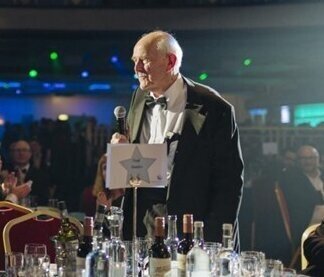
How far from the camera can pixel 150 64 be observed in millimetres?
2512

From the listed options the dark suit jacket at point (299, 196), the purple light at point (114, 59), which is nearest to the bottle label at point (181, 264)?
the dark suit jacket at point (299, 196)

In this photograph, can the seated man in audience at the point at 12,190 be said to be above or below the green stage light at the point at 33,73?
below

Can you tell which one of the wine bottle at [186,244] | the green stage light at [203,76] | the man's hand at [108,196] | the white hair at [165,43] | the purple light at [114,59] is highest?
the purple light at [114,59]

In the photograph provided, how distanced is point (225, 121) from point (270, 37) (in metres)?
4.01

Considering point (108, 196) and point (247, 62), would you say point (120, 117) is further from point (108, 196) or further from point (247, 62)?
point (247, 62)

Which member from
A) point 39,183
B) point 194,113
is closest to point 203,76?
point 39,183

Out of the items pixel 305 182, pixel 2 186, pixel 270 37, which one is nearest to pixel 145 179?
pixel 2 186

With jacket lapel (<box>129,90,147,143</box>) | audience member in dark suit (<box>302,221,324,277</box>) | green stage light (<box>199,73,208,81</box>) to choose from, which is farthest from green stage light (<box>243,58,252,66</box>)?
audience member in dark suit (<box>302,221,324,277</box>)

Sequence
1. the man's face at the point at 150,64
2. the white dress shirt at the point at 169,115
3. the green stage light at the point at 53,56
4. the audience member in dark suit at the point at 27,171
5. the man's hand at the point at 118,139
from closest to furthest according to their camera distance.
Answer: the man's hand at the point at 118,139
the man's face at the point at 150,64
the white dress shirt at the point at 169,115
the audience member in dark suit at the point at 27,171
the green stage light at the point at 53,56

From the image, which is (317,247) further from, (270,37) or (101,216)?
(270,37)

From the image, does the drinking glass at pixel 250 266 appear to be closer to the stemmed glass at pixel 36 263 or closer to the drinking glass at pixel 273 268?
the drinking glass at pixel 273 268

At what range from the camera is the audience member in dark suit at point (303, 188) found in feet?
15.8

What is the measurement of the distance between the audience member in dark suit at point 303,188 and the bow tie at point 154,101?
251 cm

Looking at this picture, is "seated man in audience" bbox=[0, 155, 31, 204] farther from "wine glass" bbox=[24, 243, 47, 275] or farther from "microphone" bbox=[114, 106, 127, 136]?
"wine glass" bbox=[24, 243, 47, 275]
